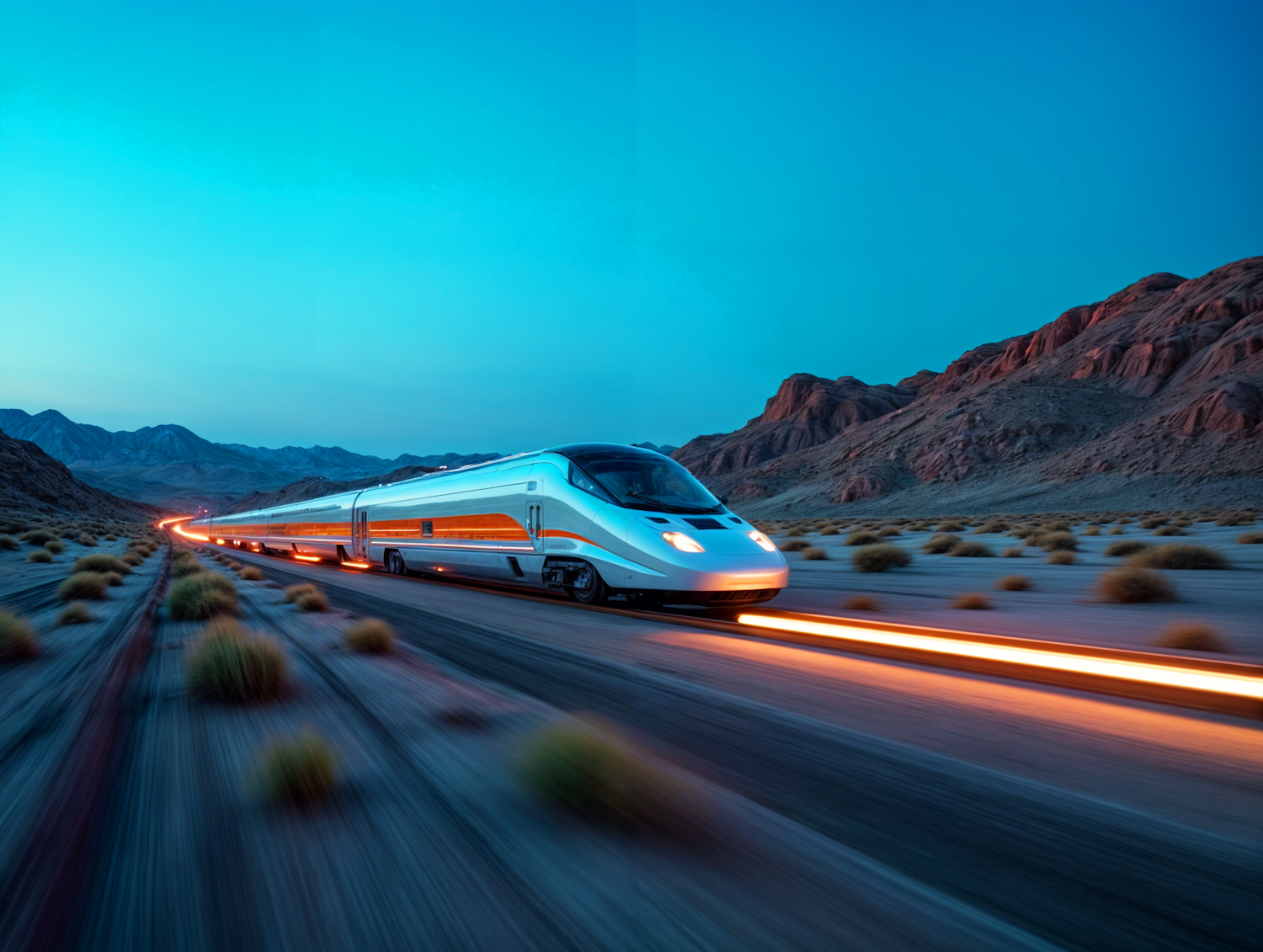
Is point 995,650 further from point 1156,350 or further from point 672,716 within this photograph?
point 1156,350

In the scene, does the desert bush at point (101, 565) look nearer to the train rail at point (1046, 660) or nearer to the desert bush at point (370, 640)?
the desert bush at point (370, 640)

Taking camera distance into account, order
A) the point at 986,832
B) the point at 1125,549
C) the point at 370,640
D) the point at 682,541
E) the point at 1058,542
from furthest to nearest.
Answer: the point at 1058,542, the point at 1125,549, the point at 682,541, the point at 370,640, the point at 986,832

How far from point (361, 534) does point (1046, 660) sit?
63.3 feet

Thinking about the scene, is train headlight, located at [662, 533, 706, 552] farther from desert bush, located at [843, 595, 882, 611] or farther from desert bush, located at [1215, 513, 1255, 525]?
desert bush, located at [1215, 513, 1255, 525]

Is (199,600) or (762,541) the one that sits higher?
(762,541)

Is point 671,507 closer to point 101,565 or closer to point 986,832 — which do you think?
point 986,832

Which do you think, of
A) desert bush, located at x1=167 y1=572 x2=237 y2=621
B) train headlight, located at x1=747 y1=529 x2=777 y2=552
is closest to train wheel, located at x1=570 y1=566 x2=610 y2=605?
train headlight, located at x1=747 y1=529 x2=777 y2=552

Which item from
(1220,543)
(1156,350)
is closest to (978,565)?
(1220,543)

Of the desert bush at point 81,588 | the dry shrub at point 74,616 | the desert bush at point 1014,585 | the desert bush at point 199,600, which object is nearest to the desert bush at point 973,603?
the desert bush at point 1014,585

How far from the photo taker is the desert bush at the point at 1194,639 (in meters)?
6.11

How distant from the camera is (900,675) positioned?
514 cm

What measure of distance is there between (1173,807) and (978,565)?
A: 13.2 metres

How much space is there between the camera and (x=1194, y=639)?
6.17 meters

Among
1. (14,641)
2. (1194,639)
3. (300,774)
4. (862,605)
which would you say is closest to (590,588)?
(862,605)
